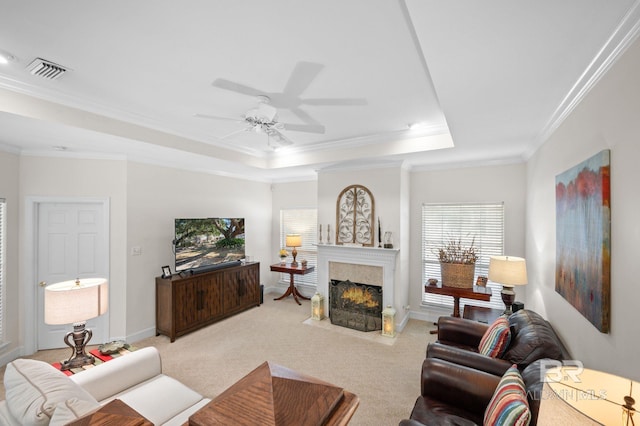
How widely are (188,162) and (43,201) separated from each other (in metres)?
1.73

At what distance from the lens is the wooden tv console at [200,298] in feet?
12.7

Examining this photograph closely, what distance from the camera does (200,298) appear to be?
4172mm

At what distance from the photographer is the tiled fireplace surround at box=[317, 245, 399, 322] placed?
4.11 metres

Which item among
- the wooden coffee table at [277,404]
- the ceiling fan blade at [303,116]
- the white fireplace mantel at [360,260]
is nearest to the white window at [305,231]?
the white fireplace mantel at [360,260]

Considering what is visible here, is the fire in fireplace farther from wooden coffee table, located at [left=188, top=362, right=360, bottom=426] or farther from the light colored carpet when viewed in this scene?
wooden coffee table, located at [left=188, top=362, right=360, bottom=426]

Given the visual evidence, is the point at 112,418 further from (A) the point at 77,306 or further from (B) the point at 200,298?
(B) the point at 200,298

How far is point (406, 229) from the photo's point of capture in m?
4.38

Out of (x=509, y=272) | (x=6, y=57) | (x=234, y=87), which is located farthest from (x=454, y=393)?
(x=6, y=57)

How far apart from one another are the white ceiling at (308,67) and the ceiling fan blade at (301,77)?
0.04 ft

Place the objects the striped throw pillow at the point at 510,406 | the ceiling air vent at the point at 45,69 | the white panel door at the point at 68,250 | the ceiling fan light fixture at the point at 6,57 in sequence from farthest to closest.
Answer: the white panel door at the point at 68,250
the ceiling air vent at the point at 45,69
the ceiling fan light fixture at the point at 6,57
the striped throw pillow at the point at 510,406

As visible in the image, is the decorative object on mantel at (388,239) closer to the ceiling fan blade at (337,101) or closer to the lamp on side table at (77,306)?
the ceiling fan blade at (337,101)

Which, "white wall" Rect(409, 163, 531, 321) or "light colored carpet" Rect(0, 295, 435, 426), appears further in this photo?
"white wall" Rect(409, 163, 531, 321)

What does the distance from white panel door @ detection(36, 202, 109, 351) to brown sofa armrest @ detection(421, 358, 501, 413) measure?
395 cm

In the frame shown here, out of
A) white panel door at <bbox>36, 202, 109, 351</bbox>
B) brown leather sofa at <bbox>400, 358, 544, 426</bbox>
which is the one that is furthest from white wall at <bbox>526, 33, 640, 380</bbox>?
white panel door at <bbox>36, 202, 109, 351</bbox>
